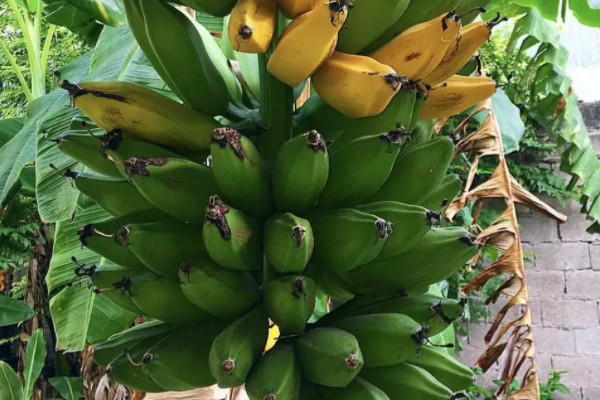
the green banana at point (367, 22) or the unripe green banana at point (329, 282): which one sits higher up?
the green banana at point (367, 22)

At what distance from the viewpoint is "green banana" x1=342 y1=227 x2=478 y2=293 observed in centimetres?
50

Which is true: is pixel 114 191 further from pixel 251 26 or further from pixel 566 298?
pixel 566 298

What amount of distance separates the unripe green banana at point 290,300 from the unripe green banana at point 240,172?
0.06 meters

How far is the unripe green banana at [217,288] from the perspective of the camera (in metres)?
0.44

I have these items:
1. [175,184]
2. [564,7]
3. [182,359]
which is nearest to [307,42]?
[175,184]

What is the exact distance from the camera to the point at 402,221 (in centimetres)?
47

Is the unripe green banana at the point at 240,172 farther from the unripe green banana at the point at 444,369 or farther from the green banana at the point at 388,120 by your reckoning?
the unripe green banana at the point at 444,369

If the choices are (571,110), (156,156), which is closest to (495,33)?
(571,110)

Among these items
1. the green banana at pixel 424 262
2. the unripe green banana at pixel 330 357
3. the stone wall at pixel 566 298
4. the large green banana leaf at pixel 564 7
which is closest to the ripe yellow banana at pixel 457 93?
the green banana at pixel 424 262

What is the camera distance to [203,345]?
48 centimetres

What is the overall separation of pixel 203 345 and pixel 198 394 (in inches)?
10.6

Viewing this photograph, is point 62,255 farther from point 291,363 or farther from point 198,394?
point 291,363

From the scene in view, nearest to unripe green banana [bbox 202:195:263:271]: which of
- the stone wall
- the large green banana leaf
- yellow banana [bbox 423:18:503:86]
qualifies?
yellow banana [bbox 423:18:503:86]

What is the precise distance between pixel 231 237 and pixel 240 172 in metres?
0.05
